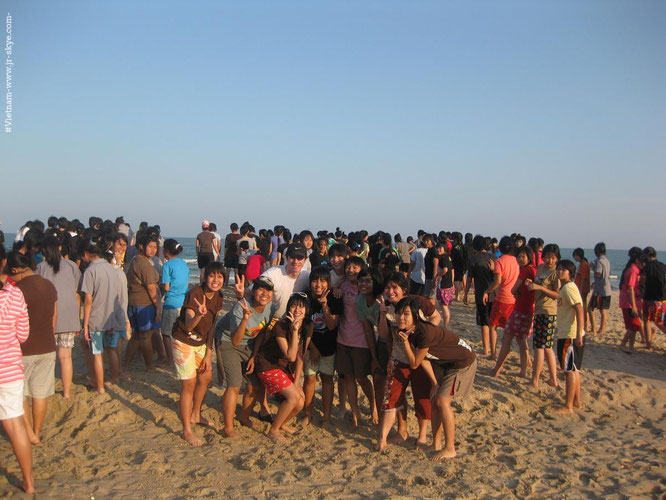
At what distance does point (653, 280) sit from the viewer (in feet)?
26.9

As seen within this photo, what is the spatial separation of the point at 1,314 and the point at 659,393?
756 cm

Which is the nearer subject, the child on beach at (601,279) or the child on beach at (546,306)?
the child on beach at (546,306)

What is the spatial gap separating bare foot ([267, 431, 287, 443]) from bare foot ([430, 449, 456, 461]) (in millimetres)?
1422

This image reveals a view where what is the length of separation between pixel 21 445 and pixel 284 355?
7.10 ft

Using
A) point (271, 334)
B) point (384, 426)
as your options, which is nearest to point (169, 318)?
point (271, 334)

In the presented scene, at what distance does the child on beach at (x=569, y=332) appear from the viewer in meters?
5.68

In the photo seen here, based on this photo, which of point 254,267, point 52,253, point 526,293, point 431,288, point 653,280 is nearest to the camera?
point 52,253

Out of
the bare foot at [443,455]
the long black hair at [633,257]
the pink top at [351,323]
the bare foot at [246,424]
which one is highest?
the long black hair at [633,257]

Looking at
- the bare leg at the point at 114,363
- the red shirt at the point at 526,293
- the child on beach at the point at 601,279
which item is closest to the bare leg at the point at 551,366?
the red shirt at the point at 526,293

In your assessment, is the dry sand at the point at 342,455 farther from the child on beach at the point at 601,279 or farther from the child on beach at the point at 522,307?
the child on beach at the point at 601,279

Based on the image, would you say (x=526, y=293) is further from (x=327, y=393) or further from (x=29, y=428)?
(x=29, y=428)

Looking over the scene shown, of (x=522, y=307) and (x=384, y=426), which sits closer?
(x=384, y=426)

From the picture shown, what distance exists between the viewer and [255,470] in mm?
4297

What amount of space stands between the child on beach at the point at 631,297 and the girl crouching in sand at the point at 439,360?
200 inches
